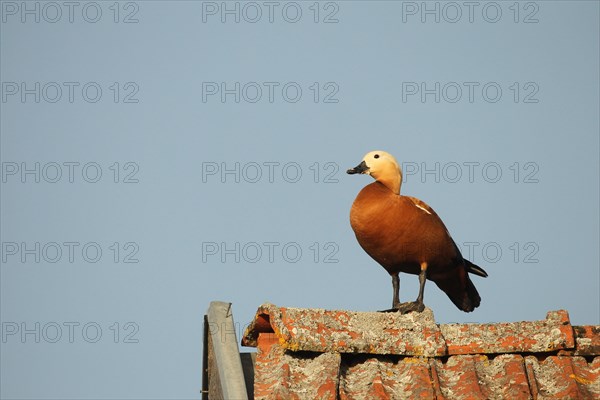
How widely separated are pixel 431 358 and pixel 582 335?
0.84 m

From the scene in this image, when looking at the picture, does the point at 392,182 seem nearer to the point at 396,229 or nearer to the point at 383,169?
the point at 383,169

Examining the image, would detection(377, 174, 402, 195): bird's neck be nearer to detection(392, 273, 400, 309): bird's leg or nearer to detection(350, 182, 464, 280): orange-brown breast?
detection(350, 182, 464, 280): orange-brown breast

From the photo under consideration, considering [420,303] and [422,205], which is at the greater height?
[422,205]

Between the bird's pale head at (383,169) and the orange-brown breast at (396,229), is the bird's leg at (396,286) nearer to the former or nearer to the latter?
the orange-brown breast at (396,229)

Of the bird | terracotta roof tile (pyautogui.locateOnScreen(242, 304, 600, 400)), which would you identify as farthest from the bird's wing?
terracotta roof tile (pyautogui.locateOnScreen(242, 304, 600, 400))

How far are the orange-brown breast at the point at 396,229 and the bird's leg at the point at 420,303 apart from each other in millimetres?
52

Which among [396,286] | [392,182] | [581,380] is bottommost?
[581,380]

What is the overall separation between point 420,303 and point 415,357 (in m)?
1.31

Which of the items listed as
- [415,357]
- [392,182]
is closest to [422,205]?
[392,182]

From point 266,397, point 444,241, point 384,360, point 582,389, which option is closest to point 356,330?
point 384,360

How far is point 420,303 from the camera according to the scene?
Answer: 6.18m

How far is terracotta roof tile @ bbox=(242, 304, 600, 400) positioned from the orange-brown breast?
1217mm

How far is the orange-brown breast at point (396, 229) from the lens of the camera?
627 cm

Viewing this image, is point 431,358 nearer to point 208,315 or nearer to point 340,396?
point 340,396
